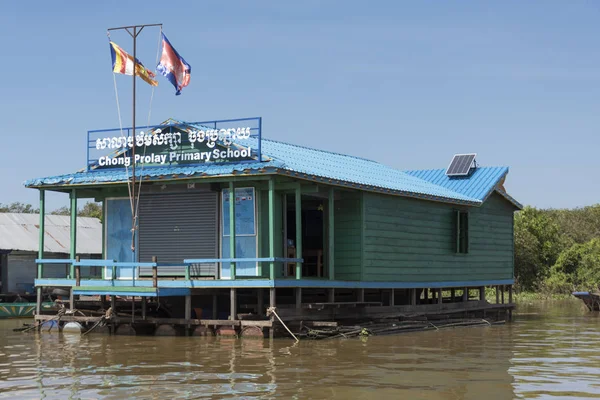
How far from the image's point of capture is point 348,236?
89.4ft

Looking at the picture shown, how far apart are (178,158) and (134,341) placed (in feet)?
17.7

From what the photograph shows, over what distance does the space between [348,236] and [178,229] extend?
16.1 feet

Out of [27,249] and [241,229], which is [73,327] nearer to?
[241,229]

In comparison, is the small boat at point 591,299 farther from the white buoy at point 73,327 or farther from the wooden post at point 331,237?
the white buoy at point 73,327

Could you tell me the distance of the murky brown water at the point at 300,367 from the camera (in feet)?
48.7

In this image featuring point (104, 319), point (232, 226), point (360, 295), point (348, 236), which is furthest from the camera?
point (360, 295)

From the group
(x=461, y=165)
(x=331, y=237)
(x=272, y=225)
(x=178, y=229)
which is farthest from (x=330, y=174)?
(x=461, y=165)

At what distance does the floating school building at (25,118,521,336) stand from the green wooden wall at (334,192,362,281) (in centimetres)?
3

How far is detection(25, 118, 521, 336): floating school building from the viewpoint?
23.9 meters

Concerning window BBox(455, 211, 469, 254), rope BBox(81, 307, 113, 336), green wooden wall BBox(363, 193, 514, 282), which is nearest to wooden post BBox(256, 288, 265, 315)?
green wooden wall BBox(363, 193, 514, 282)

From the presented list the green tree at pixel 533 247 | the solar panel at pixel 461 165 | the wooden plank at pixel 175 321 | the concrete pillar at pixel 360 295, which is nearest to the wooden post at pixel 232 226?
the wooden plank at pixel 175 321

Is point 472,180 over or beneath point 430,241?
over

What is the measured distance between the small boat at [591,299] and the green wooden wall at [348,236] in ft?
55.5

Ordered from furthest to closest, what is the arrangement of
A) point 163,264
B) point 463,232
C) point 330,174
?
point 463,232, point 330,174, point 163,264
